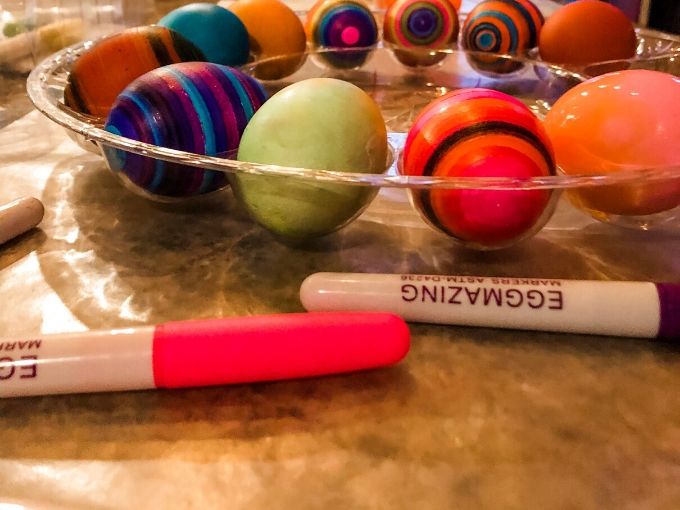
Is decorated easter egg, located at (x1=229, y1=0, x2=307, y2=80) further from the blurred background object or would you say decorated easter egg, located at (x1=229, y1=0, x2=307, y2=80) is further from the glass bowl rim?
the blurred background object

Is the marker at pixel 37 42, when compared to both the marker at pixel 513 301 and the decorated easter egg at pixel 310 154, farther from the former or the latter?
the marker at pixel 513 301

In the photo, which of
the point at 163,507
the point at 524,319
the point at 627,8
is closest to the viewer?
the point at 163,507

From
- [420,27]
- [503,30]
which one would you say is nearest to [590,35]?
[503,30]

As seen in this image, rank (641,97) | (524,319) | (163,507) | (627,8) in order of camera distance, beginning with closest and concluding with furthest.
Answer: (163,507) < (524,319) < (641,97) < (627,8)

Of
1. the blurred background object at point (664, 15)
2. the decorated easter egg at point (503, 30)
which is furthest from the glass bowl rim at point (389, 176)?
the blurred background object at point (664, 15)

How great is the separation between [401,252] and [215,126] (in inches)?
6.8

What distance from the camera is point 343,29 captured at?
934mm

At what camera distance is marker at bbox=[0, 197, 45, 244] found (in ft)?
1.66

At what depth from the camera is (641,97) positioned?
1.68 ft

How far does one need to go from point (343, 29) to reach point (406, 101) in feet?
0.53

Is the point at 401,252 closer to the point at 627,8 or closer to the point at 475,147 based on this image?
the point at 475,147

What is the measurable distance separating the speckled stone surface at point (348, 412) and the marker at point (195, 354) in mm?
16

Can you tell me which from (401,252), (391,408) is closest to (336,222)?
(401,252)

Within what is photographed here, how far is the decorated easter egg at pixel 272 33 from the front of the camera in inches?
34.5
